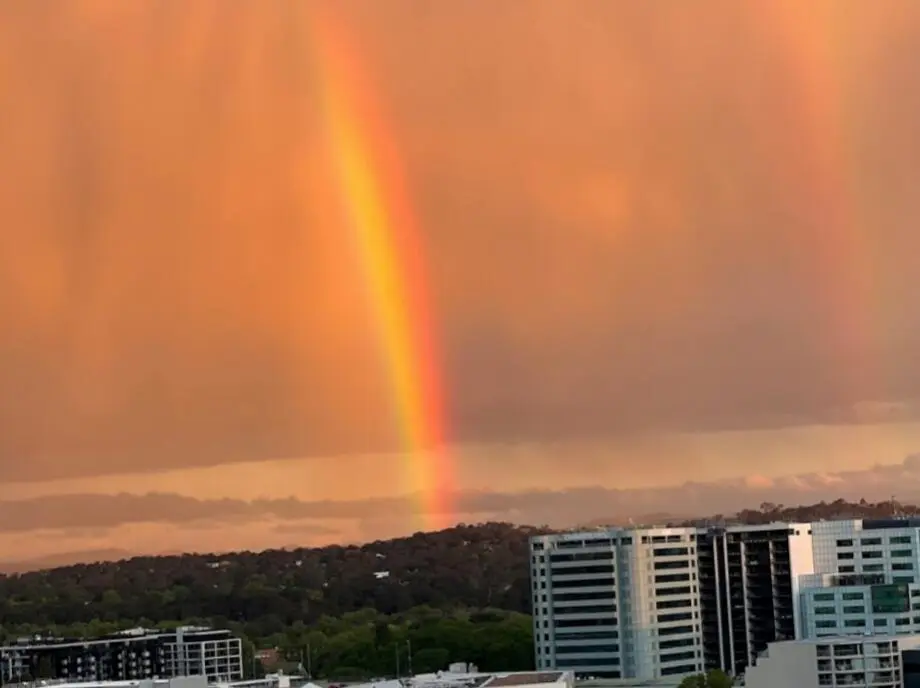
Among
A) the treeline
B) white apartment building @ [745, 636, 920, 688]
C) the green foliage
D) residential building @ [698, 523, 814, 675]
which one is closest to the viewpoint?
white apartment building @ [745, 636, 920, 688]

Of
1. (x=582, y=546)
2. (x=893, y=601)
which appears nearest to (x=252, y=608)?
(x=582, y=546)

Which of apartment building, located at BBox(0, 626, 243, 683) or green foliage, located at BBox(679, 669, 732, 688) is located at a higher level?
apartment building, located at BBox(0, 626, 243, 683)

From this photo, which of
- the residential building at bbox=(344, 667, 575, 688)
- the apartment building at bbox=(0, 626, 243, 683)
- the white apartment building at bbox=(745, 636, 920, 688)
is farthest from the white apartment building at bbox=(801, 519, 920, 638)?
the apartment building at bbox=(0, 626, 243, 683)

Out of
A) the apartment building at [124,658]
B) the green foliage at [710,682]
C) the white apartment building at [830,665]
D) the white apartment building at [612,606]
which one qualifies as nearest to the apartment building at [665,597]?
the white apartment building at [612,606]

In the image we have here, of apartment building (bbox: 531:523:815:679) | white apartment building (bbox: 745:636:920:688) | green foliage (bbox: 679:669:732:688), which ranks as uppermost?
apartment building (bbox: 531:523:815:679)

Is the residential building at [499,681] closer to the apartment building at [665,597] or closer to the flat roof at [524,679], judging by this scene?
the flat roof at [524,679]

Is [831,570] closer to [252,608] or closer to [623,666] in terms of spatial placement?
[623,666]

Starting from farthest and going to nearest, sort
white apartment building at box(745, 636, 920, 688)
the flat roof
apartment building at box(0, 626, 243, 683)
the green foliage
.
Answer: apartment building at box(0, 626, 243, 683), the green foliage, white apartment building at box(745, 636, 920, 688), the flat roof

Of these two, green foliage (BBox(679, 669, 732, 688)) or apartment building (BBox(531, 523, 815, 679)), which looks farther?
apartment building (BBox(531, 523, 815, 679))

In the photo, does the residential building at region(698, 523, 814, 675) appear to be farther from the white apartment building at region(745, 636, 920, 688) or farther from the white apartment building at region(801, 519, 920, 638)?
the white apartment building at region(745, 636, 920, 688)
